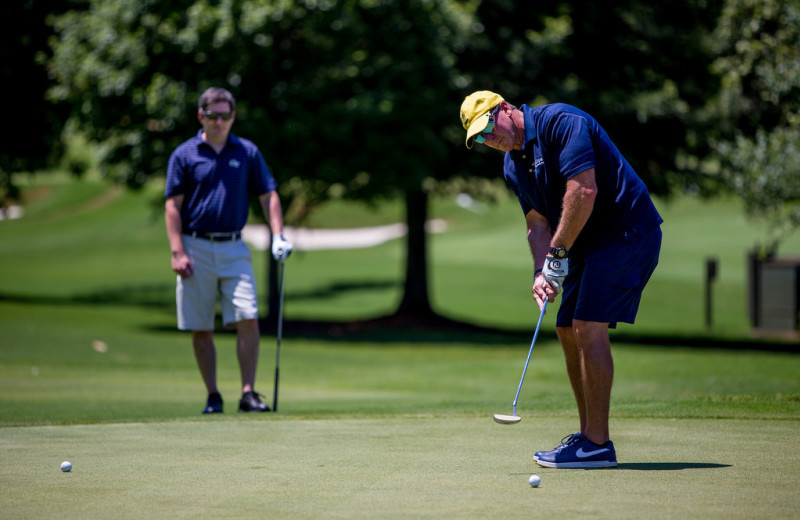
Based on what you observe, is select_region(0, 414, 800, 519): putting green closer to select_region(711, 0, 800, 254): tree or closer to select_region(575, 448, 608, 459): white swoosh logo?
select_region(575, 448, 608, 459): white swoosh logo

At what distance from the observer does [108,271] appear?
129 ft

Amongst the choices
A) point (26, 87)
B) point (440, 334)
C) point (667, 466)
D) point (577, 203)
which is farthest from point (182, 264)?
point (26, 87)

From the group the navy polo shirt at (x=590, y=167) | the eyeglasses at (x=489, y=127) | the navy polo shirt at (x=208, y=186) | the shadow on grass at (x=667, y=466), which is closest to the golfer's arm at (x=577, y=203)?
the navy polo shirt at (x=590, y=167)

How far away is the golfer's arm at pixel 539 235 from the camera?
5363 mm

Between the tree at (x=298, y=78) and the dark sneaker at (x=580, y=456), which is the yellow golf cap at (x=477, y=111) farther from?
A: the tree at (x=298, y=78)

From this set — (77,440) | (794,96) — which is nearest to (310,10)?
(794,96)

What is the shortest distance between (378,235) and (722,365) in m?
32.7

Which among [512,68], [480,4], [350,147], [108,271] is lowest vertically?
[108,271]

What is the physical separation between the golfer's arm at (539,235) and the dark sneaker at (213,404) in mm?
3098

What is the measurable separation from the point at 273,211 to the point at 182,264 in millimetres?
784

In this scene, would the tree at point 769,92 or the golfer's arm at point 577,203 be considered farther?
the tree at point 769,92

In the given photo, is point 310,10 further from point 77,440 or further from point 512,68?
point 77,440

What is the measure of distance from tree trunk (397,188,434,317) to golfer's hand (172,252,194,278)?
14587mm

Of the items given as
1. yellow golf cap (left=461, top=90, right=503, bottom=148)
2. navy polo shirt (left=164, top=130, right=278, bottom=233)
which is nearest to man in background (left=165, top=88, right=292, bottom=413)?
navy polo shirt (left=164, top=130, right=278, bottom=233)
